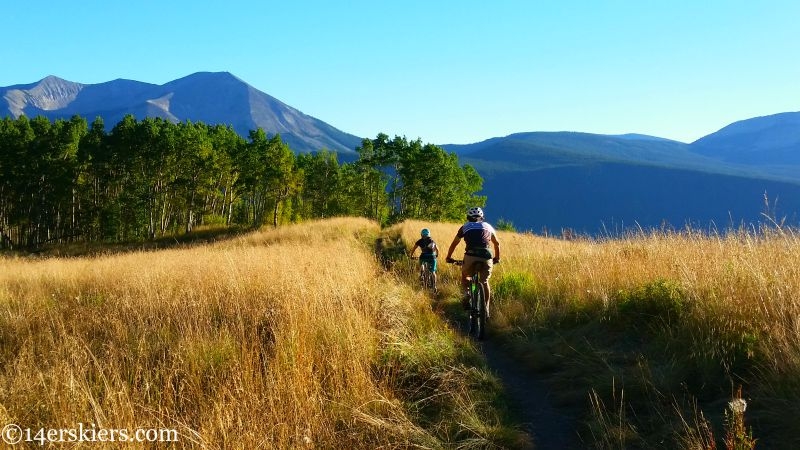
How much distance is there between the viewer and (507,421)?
4695 millimetres

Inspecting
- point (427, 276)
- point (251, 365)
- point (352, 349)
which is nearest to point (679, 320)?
point (352, 349)

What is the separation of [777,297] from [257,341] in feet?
19.5

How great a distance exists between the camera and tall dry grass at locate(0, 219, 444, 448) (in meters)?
3.75

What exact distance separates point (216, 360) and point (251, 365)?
0.51 m

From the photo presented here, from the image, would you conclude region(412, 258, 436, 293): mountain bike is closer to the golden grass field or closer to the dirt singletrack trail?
the golden grass field

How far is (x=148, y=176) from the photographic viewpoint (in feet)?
173

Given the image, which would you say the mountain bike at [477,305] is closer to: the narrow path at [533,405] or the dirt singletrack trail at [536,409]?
the narrow path at [533,405]

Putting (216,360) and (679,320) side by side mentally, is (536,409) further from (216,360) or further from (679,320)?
(216,360)

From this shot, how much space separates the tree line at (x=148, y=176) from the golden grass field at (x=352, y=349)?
45186mm

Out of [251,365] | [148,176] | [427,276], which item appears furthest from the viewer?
[148,176]

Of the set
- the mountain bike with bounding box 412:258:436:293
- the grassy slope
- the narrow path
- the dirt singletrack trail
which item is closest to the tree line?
the mountain bike with bounding box 412:258:436:293

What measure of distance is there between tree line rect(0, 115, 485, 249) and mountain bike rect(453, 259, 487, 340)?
44.5 m

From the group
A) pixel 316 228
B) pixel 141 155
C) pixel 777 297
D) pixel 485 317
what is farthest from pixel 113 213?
pixel 777 297

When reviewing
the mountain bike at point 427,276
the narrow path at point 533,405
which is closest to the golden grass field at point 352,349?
the narrow path at point 533,405
